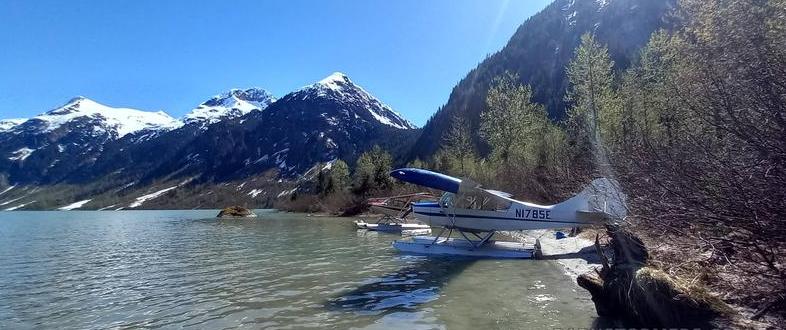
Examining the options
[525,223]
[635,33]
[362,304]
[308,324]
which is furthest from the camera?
[635,33]

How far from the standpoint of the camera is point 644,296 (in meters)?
7.51

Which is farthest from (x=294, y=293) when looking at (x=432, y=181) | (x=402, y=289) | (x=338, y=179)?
(x=338, y=179)

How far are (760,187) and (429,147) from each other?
17980 centimetres

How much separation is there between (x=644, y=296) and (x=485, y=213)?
11246 millimetres

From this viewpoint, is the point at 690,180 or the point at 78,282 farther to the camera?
the point at 78,282

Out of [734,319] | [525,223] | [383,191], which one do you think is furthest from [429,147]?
[734,319]

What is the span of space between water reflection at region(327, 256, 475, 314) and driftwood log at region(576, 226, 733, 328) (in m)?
4.20

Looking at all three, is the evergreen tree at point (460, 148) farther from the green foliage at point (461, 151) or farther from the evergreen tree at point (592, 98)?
the evergreen tree at point (592, 98)

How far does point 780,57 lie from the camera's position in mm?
5402

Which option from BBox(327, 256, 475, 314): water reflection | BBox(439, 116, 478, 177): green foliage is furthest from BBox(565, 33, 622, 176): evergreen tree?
BBox(327, 256, 475, 314): water reflection

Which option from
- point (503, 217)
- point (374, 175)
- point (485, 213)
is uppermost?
point (374, 175)

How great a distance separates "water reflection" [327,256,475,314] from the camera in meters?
10.5

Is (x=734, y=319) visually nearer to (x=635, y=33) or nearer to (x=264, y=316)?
(x=264, y=316)

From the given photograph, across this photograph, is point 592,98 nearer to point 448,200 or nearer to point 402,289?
point 448,200
